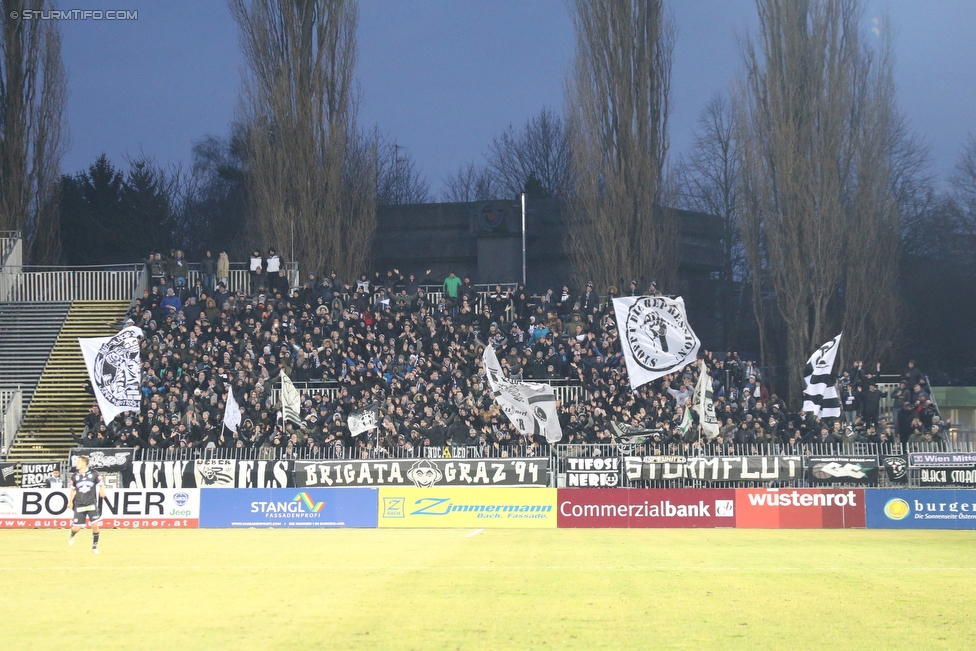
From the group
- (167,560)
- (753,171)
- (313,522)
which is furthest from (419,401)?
(753,171)

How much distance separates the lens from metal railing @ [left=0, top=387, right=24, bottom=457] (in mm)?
33969

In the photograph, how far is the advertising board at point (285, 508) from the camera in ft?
92.5

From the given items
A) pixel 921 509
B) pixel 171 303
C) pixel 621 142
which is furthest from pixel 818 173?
pixel 171 303

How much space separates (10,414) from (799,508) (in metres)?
25.3

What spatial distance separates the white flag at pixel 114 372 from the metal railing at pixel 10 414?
4.86 metres

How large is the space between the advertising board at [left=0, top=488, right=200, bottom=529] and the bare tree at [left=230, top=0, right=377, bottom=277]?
16253 mm

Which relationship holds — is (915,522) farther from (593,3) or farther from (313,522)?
(593,3)

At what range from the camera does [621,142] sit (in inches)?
1609

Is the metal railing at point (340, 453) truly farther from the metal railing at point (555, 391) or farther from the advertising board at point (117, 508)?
the metal railing at point (555, 391)

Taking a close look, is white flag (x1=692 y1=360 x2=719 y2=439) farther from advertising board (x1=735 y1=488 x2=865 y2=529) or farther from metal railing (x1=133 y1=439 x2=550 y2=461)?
metal railing (x1=133 y1=439 x2=550 y2=461)

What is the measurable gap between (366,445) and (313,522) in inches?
112

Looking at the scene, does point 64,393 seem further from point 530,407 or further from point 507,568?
point 507,568

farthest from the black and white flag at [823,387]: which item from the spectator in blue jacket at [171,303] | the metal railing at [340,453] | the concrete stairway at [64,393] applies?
the concrete stairway at [64,393]

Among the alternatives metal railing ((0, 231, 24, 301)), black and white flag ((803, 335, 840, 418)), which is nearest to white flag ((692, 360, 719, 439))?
black and white flag ((803, 335, 840, 418))
